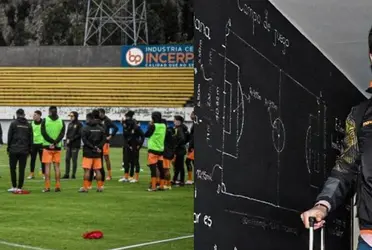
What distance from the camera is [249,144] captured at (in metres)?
5.34

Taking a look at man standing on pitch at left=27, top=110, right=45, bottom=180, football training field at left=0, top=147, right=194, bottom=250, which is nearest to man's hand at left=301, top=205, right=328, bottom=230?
football training field at left=0, top=147, right=194, bottom=250

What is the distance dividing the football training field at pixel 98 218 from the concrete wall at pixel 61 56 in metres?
25.2

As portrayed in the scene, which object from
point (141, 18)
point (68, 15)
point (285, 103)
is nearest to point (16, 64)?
point (141, 18)

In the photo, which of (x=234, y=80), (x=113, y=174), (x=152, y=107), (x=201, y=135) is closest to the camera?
(x=201, y=135)

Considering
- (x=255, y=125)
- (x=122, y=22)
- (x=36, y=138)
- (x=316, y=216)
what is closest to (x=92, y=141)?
(x=36, y=138)

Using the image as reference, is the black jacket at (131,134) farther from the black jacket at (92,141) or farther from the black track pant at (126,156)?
the black jacket at (92,141)

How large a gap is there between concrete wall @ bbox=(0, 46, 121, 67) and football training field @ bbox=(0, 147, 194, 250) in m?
25.2

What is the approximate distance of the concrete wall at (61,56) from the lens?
4272 centimetres

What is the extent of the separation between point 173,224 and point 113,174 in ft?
35.4

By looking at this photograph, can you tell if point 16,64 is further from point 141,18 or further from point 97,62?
point 141,18

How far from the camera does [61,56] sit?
43531 mm

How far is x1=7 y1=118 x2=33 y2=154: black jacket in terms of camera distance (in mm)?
14993

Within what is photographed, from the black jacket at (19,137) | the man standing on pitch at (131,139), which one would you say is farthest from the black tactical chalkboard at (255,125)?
the man standing on pitch at (131,139)

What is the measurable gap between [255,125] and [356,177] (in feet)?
5.72
